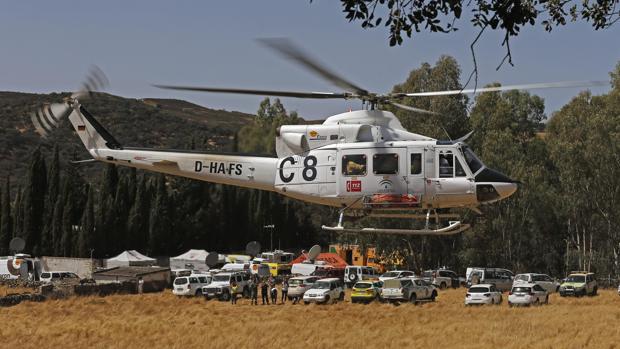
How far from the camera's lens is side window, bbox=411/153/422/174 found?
23.7 m

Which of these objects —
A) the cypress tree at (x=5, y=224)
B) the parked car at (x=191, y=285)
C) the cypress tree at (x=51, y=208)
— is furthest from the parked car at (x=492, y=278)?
the cypress tree at (x=5, y=224)

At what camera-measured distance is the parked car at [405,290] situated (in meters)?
37.2

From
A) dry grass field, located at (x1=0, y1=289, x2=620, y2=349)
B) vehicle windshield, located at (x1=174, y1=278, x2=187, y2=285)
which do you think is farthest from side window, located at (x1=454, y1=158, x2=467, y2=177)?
vehicle windshield, located at (x1=174, y1=278, x2=187, y2=285)

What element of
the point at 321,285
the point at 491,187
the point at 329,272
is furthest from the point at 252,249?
the point at 491,187

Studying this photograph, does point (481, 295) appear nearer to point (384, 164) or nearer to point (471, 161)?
point (471, 161)

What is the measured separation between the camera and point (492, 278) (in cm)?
4722

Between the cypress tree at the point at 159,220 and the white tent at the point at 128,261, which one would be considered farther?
the cypress tree at the point at 159,220

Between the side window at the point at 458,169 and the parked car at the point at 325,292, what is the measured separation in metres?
14.7

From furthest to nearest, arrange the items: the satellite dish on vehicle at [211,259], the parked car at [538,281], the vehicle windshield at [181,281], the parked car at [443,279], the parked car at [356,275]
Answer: the satellite dish on vehicle at [211,259], the parked car at [443,279], the parked car at [356,275], the parked car at [538,281], the vehicle windshield at [181,281]

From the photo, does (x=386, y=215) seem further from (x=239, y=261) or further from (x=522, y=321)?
(x=239, y=261)

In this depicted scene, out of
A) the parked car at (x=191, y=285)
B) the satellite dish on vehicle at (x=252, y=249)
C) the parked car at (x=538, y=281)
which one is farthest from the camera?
the satellite dish on vehicle at (x=252, y=249)

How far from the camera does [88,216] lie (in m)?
59.1

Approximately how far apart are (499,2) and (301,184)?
1573 centimetres

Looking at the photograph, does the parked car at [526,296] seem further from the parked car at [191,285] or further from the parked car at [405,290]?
the parked car at [191,285]
